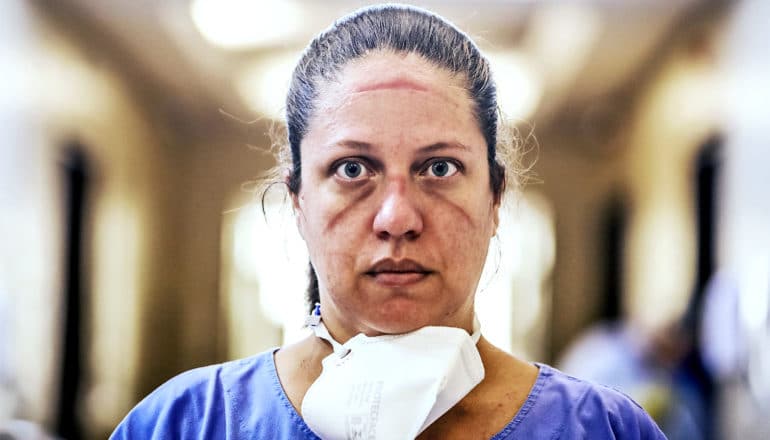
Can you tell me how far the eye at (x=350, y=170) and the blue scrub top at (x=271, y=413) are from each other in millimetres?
305

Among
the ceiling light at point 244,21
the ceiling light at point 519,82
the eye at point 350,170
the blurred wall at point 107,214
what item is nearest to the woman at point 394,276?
the eye at point 350,170

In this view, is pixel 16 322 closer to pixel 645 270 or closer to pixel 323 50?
pixel 323 50

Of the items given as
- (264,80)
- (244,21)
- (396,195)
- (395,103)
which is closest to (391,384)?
(396,195)

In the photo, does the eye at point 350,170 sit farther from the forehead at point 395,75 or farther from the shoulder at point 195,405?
the shoulder at point 195,405

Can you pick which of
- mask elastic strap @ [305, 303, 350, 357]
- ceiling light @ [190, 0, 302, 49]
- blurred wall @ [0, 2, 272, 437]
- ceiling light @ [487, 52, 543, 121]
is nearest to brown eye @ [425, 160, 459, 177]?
mask elastic strap @ [305, 303, 350, 357]

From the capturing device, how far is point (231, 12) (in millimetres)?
4094

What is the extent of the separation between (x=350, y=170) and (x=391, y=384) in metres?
0.28

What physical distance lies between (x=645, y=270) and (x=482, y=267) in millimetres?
4775

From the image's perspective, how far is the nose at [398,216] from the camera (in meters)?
1.06

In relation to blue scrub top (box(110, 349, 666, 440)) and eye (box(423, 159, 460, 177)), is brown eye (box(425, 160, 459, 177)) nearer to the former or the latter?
eye (box(423, 159, 460, 177))

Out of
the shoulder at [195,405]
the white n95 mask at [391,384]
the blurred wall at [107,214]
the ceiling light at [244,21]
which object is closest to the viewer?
the white n95 mask at [391,384]

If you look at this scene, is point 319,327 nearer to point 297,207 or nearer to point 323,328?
point 323,328

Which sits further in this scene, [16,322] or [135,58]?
[135,58]

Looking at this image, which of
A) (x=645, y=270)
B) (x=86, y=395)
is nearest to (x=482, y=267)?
(x=86, y=395)
